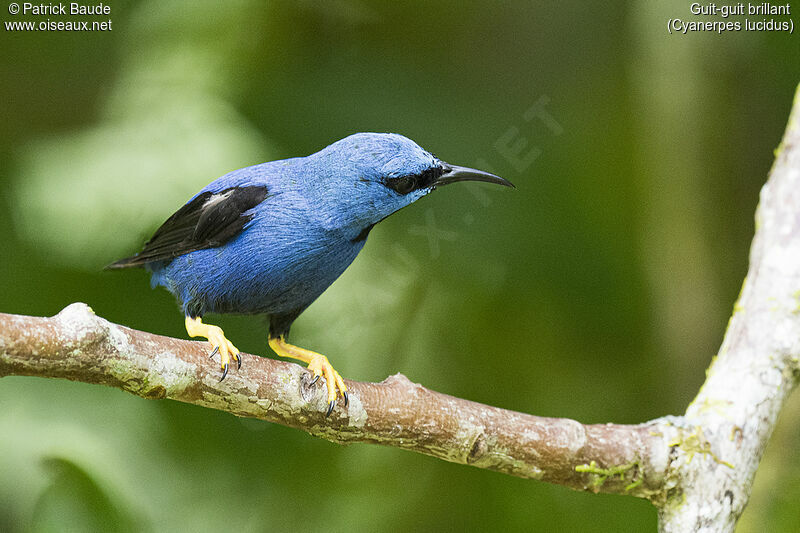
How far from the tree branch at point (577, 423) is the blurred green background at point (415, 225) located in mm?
1664

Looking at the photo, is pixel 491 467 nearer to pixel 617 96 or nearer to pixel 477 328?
pixel 477 328

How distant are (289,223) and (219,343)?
66 centimetres

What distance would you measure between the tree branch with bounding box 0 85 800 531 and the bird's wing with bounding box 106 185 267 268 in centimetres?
76

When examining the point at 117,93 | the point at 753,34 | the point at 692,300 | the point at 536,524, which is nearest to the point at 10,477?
the point at 117,93

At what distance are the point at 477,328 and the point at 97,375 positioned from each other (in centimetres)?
330

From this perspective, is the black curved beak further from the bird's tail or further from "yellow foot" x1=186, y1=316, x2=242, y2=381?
the bird's tail

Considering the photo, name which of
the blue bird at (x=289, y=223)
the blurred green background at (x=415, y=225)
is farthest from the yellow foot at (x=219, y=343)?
Result: the blurred green background at (x=415, y=225)

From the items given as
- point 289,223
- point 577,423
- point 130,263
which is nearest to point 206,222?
point 289,223

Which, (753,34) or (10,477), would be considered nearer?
(10,477)

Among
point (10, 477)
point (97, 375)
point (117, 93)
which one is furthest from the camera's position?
point (117, 93)

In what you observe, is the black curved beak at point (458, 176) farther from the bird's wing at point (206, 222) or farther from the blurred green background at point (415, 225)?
the blurred green background at point (415, 225)

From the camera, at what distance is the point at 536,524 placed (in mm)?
5078

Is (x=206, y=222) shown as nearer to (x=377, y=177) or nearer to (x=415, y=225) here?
(x=377, y=177)

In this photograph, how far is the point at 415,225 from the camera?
205 inches
